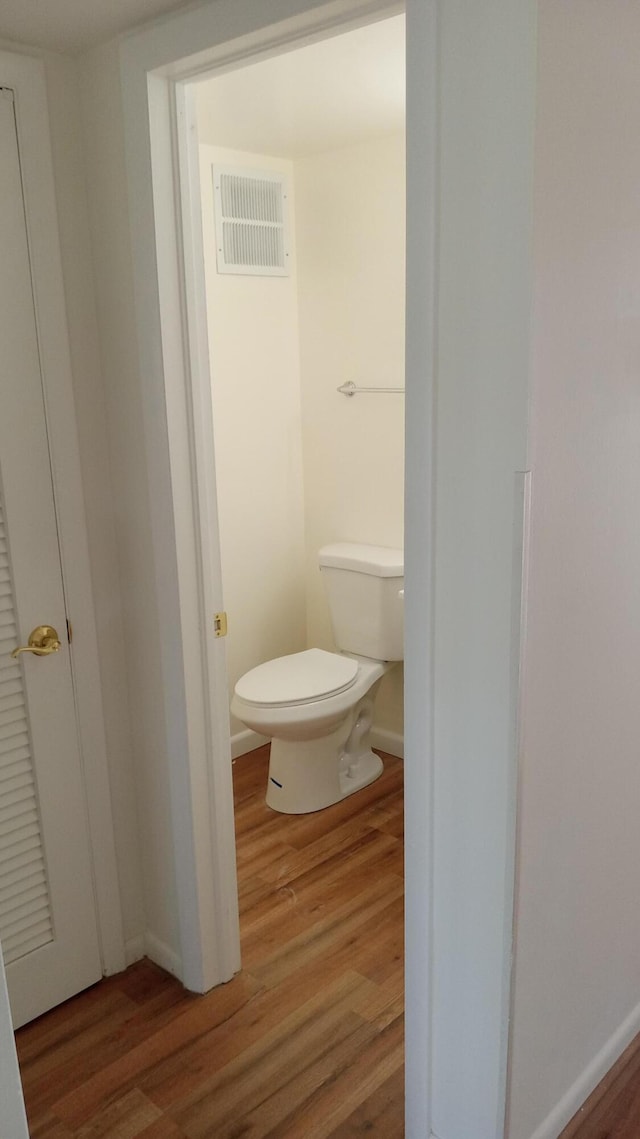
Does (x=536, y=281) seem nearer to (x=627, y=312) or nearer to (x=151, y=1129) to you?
(x=627, y=312)

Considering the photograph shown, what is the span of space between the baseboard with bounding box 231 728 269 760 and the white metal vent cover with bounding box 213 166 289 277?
5.69ft

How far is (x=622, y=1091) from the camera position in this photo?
6.12 feet

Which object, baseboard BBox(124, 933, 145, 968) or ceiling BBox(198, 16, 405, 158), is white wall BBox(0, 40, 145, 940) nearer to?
baseboard BBox(124, 933, 145, 968)

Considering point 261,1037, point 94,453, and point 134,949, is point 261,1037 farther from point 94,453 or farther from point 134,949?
point 94,453

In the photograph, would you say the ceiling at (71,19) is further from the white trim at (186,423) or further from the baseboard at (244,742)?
the baseboard at (244,742)

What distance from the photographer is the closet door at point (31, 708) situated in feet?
6.07

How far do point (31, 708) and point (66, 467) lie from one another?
21.7 inches

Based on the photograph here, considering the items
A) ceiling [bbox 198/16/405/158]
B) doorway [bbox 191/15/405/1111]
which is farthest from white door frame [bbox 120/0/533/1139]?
doorway [bbox 191/15/405/1111]

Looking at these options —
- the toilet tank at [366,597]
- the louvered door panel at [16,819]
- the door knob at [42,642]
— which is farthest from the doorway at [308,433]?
the door knob at [42,642]

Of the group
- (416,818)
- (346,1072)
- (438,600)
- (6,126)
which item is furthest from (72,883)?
(6,126)

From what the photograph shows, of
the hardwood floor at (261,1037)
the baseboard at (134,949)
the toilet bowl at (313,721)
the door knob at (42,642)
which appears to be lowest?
the hardwood floor at (261,1037)

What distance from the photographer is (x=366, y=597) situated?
3064 millimetres

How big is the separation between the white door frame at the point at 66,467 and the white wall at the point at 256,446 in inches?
45.3

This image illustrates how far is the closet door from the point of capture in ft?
6.07
